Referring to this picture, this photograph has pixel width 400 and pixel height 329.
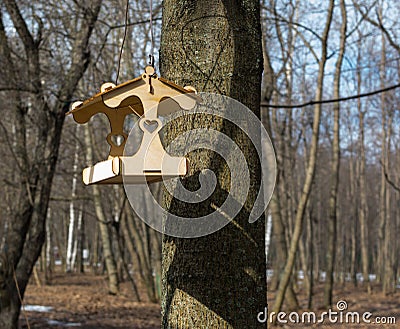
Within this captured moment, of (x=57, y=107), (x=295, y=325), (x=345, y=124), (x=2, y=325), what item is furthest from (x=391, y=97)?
(x=2, y=325)

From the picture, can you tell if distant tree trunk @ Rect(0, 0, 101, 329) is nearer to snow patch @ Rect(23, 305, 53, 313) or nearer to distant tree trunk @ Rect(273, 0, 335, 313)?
distant tree trunk @ Rect(273, 0, 335, 313)

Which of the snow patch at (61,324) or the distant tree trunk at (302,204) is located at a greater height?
the distant tree trunk at (302,204)

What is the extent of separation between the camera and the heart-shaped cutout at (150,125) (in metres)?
2.54

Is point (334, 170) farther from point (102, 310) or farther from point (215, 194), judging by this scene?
point (215, 194)

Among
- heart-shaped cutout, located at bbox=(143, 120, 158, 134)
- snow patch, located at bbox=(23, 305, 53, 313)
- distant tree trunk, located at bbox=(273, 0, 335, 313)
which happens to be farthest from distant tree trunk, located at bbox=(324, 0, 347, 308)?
heart-shaped cutout, located at bbox=(143, 120, 158, 134)

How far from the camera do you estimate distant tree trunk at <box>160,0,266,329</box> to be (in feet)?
7.92

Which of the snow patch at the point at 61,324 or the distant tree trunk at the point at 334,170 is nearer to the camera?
the snow patch at the point at 61,324

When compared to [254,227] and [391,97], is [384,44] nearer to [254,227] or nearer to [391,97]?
[391,97]

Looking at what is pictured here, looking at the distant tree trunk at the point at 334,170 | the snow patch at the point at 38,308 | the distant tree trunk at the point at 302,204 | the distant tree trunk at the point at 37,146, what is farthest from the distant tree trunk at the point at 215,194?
the snow patch at the point at 38,308

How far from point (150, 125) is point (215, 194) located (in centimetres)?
41

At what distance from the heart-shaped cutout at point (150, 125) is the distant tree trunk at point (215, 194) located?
11 centimetres

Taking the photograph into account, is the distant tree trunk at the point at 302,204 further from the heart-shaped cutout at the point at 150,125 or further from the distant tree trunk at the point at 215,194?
the heart-shaped cutout at the point at 150,125

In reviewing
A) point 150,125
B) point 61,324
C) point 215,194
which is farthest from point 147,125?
point 61,324

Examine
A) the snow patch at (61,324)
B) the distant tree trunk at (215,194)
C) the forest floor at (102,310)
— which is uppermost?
the distant tree trunk at (215,194)
